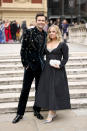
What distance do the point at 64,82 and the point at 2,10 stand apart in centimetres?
2454

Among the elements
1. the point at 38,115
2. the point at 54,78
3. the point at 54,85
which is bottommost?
the point at 38,115

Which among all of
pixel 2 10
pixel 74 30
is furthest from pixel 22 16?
pixel 74 30

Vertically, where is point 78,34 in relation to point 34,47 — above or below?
below

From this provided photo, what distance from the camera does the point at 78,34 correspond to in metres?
15.9

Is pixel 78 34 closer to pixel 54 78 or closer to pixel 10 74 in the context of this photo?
pixel 10 74

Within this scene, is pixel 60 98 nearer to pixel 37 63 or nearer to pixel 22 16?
pixel 37 63

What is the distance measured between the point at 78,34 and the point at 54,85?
38.4ft

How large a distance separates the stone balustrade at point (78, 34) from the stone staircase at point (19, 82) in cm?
702

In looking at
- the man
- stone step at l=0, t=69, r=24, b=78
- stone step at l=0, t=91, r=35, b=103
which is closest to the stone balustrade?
stone step at l=0, t=69, r=24, b=78

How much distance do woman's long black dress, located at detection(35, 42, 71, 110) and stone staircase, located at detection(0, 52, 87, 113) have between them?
0.81 m

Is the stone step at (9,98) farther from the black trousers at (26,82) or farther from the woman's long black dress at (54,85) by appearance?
the woman's long black dress at (54,85)

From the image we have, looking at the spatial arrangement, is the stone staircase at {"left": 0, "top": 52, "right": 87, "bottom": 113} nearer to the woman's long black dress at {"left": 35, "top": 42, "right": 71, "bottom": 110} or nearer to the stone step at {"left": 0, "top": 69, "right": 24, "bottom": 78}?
the stone step at {"left": 0, "top": 69, "right": 24, "bottom": 78}

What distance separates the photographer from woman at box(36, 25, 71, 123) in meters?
4.55

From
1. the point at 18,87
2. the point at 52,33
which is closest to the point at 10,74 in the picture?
the point at 18,87
